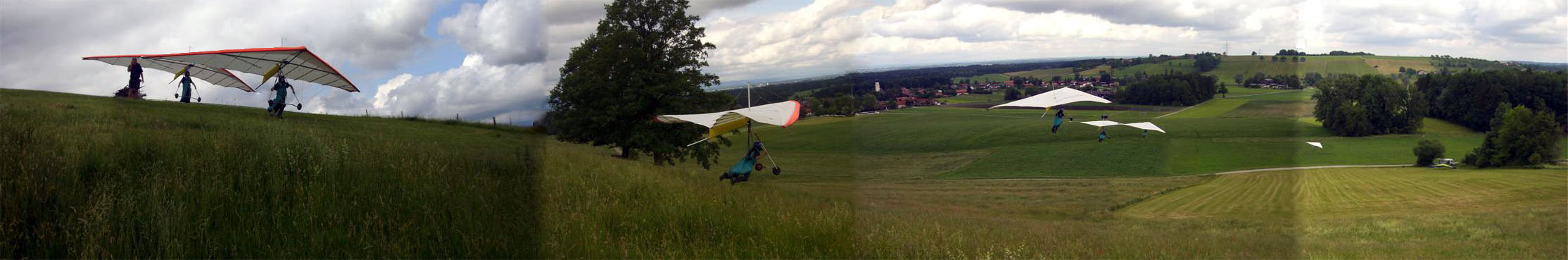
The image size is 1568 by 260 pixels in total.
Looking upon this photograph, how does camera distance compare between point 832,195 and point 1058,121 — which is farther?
point 1058,121

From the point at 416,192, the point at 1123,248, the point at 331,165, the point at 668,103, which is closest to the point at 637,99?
the point at 668,103

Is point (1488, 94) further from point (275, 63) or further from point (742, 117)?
point (275, 63)

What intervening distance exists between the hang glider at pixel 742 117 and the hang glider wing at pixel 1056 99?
3.58 m

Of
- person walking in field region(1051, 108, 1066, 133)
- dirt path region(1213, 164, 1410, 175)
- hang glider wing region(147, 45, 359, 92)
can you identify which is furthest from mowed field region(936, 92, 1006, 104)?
hang glider wing region(147, 45, 359, 92)

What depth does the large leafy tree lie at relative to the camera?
667 centimetres

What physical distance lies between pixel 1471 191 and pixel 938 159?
5.65 meters

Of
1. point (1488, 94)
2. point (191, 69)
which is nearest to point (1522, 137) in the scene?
point (1488, 94)

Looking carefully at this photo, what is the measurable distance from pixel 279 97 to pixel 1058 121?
706 inches

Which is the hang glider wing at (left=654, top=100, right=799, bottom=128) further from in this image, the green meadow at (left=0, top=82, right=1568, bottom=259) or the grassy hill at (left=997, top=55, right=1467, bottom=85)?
the grassy hill at (left=997, top=55, right=1467, bottom=85)

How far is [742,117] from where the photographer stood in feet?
17.6

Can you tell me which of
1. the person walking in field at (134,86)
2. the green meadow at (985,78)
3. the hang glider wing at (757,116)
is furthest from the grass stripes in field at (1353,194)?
the person walking in field at (134,86)

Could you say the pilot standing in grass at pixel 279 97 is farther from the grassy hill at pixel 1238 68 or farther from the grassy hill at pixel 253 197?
the grassy hill at pixel 1238 68

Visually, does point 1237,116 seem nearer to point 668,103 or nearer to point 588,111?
point 668,103

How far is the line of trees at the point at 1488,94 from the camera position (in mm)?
6598
